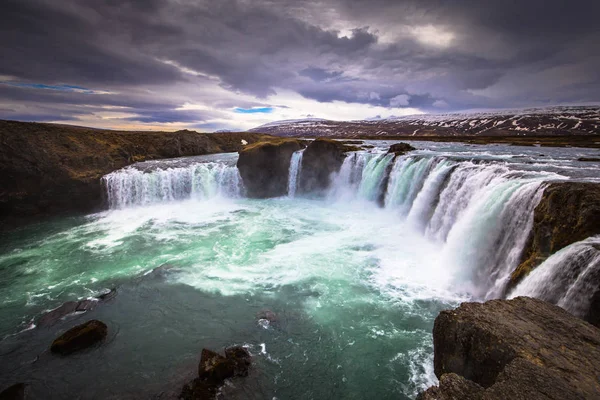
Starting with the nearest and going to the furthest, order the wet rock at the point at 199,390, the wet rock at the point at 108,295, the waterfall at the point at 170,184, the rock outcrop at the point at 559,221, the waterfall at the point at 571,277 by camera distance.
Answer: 1. the waterfall at the point at 571,277
2. the wet rock at the point at 199,390
3. the rock outcrop at the point at 559,221
4. the wet rock at the point at 108,295
5. the waterfall at the point at 170,184

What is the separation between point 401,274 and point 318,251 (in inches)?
182

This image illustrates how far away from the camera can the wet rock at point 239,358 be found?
24.8ft

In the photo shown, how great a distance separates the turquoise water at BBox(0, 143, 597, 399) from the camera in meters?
7.74

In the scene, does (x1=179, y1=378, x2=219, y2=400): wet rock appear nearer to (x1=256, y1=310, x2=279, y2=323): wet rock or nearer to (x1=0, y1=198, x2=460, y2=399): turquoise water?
(x1=0, y1=198, x2=460, y2=399): turquoise water

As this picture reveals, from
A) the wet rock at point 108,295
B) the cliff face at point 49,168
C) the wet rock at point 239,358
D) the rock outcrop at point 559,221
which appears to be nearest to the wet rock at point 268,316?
the wet rock at point 239,358

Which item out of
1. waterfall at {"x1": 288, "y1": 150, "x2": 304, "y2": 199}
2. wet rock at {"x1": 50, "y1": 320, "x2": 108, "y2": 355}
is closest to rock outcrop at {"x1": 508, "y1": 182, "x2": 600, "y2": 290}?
wet rock at {"x1": 50, "y1": 320, "x2": 108, "y2": 355}

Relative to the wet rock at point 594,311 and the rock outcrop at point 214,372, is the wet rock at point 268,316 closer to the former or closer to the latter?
the rock outcrop at point 214,372

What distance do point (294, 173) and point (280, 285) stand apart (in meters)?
18.4

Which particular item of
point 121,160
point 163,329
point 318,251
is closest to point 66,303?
point 163,329

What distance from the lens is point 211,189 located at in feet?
94.4

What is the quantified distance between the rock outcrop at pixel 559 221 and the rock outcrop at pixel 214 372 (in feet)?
27.8

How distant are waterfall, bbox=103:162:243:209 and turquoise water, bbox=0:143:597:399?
493 cm

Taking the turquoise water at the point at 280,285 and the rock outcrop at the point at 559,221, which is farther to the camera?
the turquoise water at the point at 280,285

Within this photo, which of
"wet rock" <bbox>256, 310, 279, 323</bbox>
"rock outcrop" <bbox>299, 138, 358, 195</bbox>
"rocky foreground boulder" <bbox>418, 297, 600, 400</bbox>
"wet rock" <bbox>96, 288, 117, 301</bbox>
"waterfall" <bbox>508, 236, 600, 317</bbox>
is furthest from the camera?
"rock outcrop" <bbox>299, 138, 358, 195</bbox>
